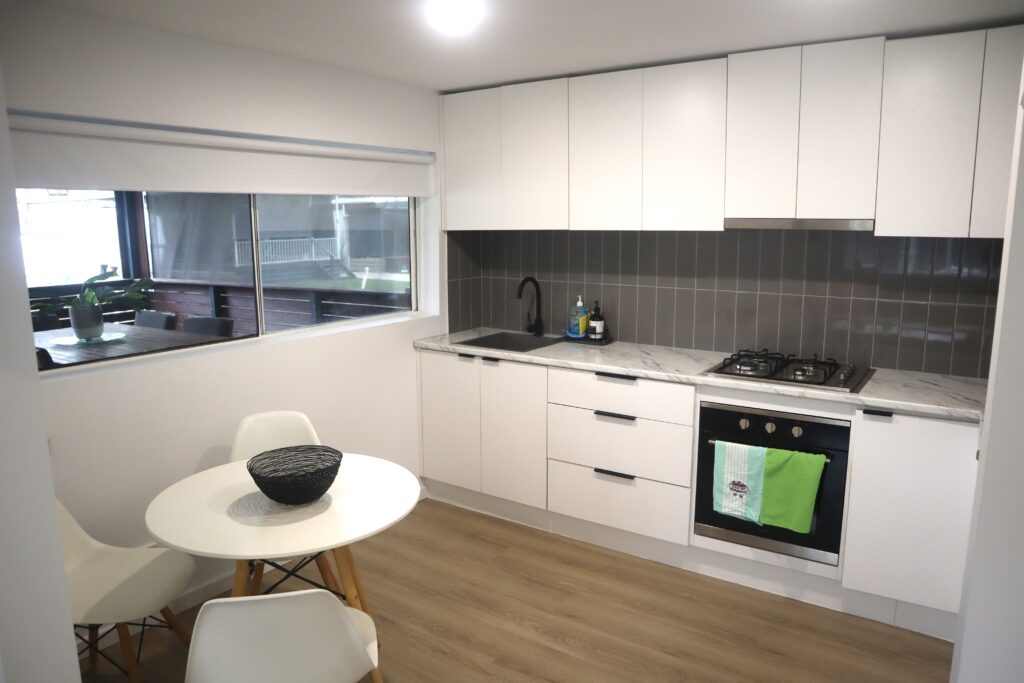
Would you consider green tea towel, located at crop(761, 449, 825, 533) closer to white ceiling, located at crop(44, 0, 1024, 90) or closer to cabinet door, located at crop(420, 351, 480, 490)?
cabinet door, located at crop(420, 351, 480, 490)

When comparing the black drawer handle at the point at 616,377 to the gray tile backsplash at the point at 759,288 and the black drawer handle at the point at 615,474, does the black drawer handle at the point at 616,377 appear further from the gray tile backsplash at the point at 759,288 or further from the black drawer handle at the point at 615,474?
the gray tile backsplash at the point at 759,288

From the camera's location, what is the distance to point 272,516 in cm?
233

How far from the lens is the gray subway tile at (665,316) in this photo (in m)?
3.99

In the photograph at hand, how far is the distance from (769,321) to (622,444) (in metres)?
0.99

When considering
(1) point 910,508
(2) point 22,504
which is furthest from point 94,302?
(1) point 910,508

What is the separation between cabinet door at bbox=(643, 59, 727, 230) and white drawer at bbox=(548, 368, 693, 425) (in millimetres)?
789

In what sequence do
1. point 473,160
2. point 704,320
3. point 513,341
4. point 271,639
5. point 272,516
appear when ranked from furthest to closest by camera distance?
1. point 513,341
2. point 473,160
3. point 704,320
4. point 272,516
5. point 271,639

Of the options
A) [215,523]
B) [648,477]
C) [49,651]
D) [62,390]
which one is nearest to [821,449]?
[648,477]

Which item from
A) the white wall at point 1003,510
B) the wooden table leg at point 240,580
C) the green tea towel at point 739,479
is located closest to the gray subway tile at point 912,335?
the green tea towel at point 739,479

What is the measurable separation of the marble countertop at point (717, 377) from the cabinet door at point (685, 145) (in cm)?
69

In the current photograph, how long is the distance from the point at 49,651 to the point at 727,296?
3.24 meters

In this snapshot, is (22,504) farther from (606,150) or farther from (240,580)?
(606,150)

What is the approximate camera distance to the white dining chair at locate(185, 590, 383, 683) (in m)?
1.69

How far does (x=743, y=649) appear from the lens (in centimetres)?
287
